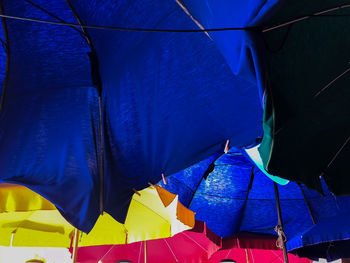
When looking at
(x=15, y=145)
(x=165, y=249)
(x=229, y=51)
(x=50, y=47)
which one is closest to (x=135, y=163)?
(x=15, y=145)

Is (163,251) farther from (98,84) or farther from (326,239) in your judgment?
(98,84)

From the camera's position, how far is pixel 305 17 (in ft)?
5.01

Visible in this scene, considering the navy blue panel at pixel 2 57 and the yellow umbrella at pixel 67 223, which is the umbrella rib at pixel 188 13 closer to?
the navy blue panel at pixel 2 57

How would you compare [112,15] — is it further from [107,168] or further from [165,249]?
[165,249]

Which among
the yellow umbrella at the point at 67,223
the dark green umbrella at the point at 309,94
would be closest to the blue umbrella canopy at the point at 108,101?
the dark green umbrella at the point at 309,94

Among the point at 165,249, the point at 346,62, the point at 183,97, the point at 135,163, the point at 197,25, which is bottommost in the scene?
the point at 165,249

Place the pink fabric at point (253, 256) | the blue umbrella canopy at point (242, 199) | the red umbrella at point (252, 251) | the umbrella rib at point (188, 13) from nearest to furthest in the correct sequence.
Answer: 1. the umbrella rib at point (188, 13)
2. the blue umbrella canopy at point (242, 199)
3. the red umbrella at point (252, 251)
4. the pink fabric at point (253, 256)

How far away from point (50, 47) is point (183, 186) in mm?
3245

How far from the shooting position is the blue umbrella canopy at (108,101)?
7.57 ft

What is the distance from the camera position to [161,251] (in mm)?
6332

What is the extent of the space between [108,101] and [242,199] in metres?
3.38

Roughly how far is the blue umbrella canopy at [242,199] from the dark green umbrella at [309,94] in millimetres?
2806

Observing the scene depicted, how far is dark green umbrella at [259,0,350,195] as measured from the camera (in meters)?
1.50

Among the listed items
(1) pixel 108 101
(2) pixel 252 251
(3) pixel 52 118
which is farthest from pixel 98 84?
(2) pixel 252 251
